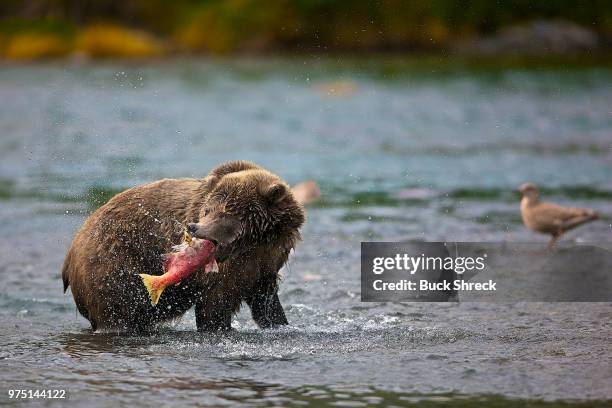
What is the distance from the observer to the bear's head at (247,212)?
21.0ft

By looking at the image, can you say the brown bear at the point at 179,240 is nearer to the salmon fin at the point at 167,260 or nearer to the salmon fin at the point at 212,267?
the salmon fin at the point at 212,267

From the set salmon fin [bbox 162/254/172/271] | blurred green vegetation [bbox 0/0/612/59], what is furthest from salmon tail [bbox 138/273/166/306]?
blurred green vegetation [bbox 0/0/612/59]

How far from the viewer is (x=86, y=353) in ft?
21.5

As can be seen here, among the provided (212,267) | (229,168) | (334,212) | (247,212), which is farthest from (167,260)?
(334,212)

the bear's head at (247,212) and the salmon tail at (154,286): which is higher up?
the bear's head at (247,212)

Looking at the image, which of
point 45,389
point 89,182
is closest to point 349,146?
point 89,182

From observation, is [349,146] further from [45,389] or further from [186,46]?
[186,46]

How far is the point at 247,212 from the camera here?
651cm

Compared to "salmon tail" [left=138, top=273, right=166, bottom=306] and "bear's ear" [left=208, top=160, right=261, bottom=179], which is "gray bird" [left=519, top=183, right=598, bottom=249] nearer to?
"bear's ear" [left=208, top=160, right=261, bottom=179]

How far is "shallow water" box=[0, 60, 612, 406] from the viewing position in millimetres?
5922

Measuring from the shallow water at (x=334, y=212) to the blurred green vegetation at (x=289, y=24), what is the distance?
48.2 feet

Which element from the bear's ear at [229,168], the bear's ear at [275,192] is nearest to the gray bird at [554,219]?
the bear's ear at [229,168]

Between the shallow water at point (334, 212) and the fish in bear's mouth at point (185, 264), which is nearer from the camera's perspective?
the shallow water at point (334, 212)

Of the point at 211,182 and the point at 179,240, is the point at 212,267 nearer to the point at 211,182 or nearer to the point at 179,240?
the point at 179,240
